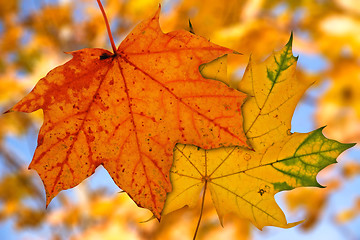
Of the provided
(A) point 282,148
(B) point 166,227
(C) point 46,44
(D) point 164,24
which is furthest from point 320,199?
(C) point 46,44

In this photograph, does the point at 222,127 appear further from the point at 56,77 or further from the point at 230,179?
the point at 56,77

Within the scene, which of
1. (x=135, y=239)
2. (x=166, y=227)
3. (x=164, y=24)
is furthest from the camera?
(x=164, y=24)

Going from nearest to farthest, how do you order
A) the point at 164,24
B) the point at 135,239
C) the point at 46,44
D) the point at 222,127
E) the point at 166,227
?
the point at 222,127
the point at 135,239
the point at 166,227
the point at 164,24
the point at 46,44
